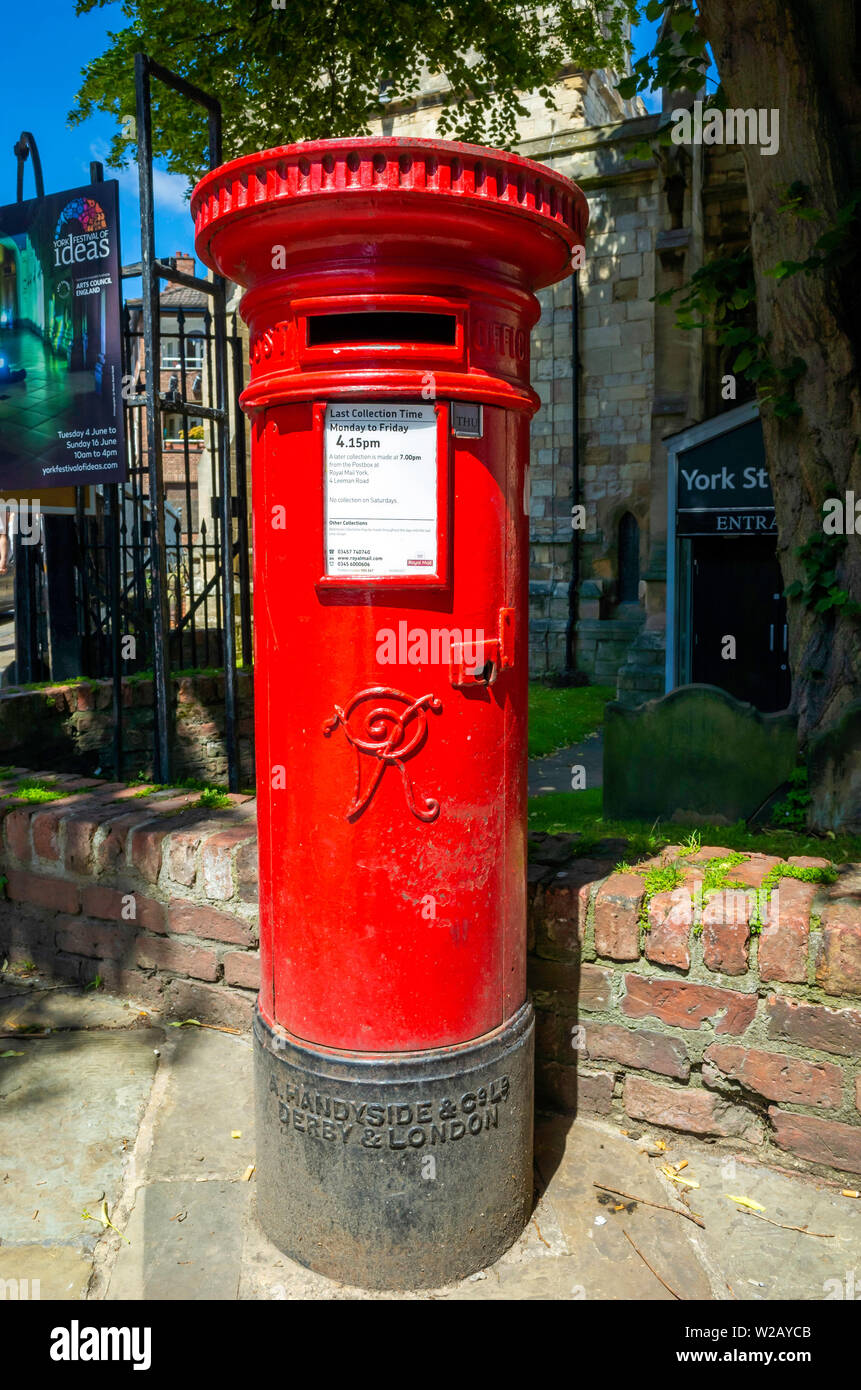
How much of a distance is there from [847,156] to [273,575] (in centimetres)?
416

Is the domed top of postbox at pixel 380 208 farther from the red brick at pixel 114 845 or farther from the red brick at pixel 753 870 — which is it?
the red brick at pixel 114 845

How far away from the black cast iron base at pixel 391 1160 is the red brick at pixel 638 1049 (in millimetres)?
647

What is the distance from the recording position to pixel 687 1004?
3035 mm

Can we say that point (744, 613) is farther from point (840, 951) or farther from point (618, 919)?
point (840, 951)

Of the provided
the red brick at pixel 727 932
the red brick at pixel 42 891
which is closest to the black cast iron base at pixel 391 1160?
the red brick at pixel 727 932

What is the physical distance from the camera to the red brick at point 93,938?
3.89m

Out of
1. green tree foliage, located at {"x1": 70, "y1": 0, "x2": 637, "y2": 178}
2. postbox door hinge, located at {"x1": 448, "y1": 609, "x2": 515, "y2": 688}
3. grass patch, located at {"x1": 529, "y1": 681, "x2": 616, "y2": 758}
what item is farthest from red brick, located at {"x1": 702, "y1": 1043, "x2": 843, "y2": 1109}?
green tree foliage, located at {"x1": 70, "y1": 0, "x2": 637, "y2": 178}

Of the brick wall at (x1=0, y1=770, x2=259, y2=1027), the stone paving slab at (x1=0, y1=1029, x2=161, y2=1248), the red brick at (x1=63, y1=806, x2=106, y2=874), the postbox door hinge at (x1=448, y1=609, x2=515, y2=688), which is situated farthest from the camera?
the red brick at (x1=63, y1=806, x2=106, y2=874)

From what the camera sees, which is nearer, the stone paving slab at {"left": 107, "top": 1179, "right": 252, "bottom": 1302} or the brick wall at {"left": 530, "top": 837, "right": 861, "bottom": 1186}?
the stone paving slab at {"left": 107, "top": 1179, "right": 252, "bottom": 1302}

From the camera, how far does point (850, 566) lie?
4.88m

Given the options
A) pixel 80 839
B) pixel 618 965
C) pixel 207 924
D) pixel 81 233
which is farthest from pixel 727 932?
pixel 81 233

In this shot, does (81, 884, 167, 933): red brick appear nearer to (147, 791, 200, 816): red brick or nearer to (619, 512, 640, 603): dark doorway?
(147, 791, 200, 816): red brick

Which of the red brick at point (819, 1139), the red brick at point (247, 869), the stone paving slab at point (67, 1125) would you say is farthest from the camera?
the red brick at point (247, 869)

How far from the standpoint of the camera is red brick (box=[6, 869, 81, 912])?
3986mm
